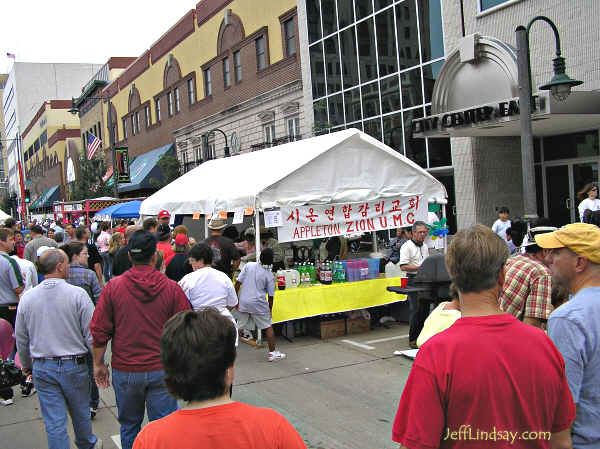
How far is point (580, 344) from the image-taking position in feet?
8.23

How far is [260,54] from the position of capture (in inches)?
1139

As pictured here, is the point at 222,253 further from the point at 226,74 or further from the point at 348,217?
the point at 226,74

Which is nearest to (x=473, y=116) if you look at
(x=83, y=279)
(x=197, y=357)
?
(x=83, y=279)

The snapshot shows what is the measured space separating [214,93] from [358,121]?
1341 centimetres

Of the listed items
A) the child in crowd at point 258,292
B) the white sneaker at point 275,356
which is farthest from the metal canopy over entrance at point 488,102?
the white sneaker at point 275,356

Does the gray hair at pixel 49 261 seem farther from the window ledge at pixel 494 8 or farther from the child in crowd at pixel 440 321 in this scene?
the window ledge at pixel 494 8

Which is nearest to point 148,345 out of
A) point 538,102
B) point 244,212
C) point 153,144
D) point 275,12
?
point 244,212

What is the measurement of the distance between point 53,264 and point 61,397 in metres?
1.01

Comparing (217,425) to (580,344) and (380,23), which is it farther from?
(380,23)

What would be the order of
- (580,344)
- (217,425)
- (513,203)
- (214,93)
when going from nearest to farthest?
(217,425), (580,344), (513,203), (214,93)

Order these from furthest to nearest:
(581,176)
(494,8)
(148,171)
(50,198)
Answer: (50,198), (148,171), (494,8), (581,176)

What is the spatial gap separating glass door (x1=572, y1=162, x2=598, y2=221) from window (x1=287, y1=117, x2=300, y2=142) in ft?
41.4

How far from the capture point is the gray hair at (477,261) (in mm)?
2203

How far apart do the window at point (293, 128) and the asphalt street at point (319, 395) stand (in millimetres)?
18008
